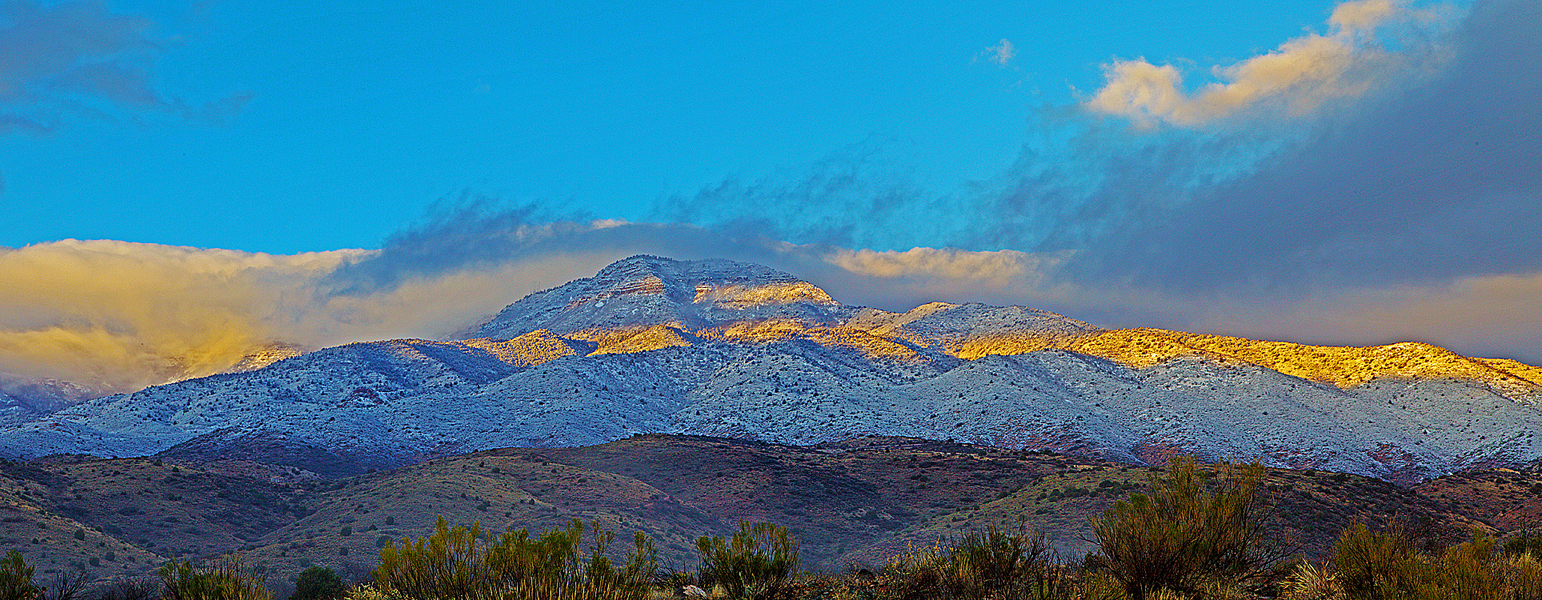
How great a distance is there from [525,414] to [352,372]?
3044 cm

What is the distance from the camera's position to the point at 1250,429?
7906 centimetres

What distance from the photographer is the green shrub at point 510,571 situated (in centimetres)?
903

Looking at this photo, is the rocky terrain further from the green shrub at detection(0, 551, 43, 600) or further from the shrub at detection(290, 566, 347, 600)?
the green shrub at detection(0, 551, 43, 600)

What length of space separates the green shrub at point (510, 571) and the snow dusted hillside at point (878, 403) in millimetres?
72542

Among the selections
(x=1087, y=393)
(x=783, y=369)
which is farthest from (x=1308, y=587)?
(x=783, y=369)

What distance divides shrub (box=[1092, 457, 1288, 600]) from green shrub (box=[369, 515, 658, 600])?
5.78m

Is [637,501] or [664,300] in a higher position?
[664,300]

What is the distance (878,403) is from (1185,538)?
82539 mm

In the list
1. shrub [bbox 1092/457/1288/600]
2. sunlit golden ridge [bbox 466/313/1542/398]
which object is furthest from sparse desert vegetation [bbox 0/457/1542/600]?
sunlit golden ridge [bbox 466/313/1542/398]

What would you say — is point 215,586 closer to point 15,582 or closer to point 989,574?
point 15,582

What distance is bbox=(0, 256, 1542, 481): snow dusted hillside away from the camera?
7762 cm

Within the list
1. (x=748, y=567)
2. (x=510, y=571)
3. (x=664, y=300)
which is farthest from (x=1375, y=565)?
(x=664, y=300)

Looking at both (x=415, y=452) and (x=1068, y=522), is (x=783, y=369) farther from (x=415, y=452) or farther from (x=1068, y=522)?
(x=1068, y=522)

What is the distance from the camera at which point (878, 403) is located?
9300 cm
